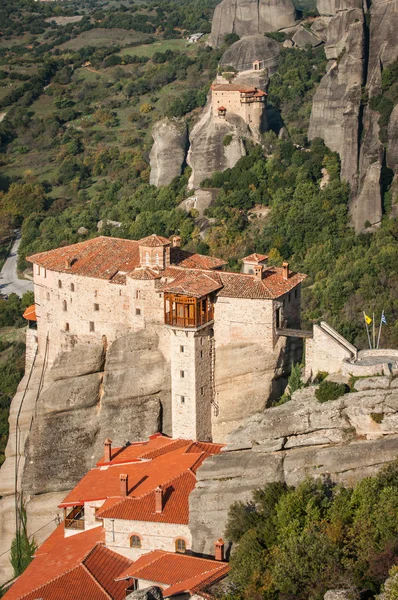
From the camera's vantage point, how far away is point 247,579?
1235 inches

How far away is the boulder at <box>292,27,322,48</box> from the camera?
103 meters

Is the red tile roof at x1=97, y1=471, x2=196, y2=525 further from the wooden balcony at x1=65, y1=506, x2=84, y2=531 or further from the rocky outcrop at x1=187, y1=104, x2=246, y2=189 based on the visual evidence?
the rocky outcrop at x1=187, y1=104, x2=246, y2=189

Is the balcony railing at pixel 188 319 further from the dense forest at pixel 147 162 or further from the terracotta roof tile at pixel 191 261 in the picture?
the dense forest at pixel 147 162

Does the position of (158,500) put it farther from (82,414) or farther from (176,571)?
(82,414)

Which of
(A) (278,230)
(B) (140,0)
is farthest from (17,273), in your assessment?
(B) (140,0)

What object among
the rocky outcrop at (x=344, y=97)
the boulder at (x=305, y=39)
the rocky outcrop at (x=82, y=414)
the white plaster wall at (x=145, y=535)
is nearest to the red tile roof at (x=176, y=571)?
the white plaster wall at (x=145, y=535)

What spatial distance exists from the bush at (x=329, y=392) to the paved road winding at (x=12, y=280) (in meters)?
39.3

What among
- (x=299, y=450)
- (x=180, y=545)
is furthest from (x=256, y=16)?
(x=180, y=545)

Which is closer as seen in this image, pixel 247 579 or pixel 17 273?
pixel 247 579

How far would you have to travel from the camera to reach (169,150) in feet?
272

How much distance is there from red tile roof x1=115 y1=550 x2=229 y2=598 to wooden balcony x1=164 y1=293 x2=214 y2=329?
338 inches

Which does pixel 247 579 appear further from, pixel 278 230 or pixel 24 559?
pixel 278 230

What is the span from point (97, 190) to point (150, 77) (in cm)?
2412

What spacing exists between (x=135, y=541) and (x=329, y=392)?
6.89 metres
